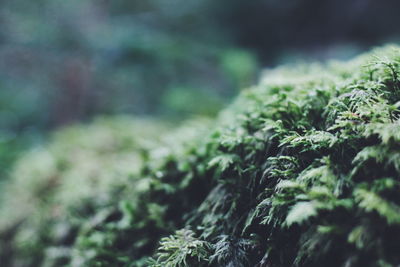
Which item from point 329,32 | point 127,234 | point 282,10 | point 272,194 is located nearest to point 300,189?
point 272,194

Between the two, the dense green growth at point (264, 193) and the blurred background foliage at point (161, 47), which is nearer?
the dense green growth at point (264, 193)

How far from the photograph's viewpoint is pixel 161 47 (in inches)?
259

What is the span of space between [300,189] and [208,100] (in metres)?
5.16

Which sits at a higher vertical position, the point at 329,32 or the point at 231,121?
the point at 329,32

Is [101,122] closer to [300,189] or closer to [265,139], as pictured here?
[265,139]

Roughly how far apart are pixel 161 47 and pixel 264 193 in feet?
18.2

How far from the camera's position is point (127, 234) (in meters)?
2.21

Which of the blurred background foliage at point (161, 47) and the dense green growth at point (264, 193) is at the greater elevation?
the blurred background foliage at point (161, 47)

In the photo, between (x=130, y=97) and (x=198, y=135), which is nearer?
(x=198, y=135)

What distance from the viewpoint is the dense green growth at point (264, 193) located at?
4.16 ft

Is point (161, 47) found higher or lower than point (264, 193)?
higher

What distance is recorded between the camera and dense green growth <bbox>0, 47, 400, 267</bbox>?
49.9 inches

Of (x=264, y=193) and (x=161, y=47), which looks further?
(x=161, y=47)

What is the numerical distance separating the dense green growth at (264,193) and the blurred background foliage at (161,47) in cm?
369
